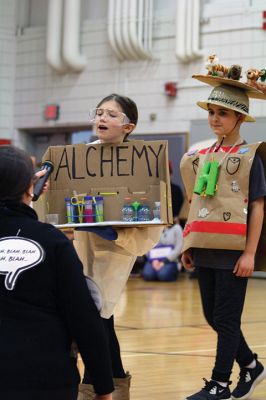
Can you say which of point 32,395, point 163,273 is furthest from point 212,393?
point 163,273

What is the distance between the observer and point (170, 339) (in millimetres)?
5688

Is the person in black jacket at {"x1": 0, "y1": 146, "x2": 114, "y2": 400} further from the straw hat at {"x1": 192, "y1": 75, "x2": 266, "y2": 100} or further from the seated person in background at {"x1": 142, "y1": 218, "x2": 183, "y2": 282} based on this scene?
the seated person in background at {"x1": 142, "y1": 218, "x2": 183, "y2": 282}

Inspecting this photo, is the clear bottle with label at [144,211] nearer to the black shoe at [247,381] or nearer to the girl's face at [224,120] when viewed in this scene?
the girl's face at [224,120]

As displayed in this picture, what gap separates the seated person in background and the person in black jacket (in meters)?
8.88

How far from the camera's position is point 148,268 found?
11273 millimetres

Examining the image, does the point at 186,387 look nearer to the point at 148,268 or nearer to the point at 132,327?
the point at 132,327

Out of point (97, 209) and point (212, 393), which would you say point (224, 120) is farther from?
point (212, 393)

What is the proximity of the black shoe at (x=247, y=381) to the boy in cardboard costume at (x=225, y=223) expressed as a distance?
0.06 feet

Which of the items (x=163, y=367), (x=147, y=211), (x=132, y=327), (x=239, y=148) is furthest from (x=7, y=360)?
(x=132, y=327)

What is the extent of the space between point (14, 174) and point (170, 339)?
371 centimetres

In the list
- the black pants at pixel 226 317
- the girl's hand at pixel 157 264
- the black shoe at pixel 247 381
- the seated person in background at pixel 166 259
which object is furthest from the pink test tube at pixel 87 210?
the girl's hand at pixel 157 264

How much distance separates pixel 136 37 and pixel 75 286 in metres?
10.7

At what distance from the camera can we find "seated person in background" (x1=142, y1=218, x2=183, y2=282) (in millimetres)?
11062

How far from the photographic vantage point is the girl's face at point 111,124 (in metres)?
3.48
